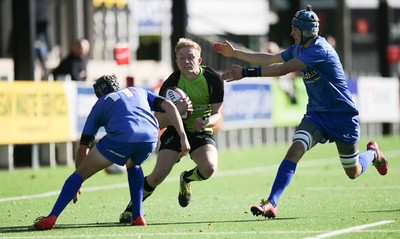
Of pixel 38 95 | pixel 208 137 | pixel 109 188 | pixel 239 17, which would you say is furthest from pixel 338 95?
pixel 239 17

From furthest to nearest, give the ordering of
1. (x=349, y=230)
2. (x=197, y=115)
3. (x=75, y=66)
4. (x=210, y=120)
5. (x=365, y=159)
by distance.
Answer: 1. (x=75, y=66)
2. (x=365, y=159)
3. (x=197, y=115)
4. (x=210, y=120)
5. (x=349, y=230)

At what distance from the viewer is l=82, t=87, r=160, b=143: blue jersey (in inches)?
471

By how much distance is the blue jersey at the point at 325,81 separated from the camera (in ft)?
42.8

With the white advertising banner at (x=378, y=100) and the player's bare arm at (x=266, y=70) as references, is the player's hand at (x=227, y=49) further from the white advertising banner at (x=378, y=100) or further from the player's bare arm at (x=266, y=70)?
the white advertising banner at (x=378, y=100)

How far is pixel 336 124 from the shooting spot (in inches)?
522

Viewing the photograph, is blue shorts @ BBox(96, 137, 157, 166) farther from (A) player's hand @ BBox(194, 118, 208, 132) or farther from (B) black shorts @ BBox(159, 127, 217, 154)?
(B) black shorts @ BBox(159, 127, 217, 154)

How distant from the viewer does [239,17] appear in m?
45.8

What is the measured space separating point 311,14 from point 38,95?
9226 mm

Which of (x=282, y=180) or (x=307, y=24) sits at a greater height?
(x=307, y=24)

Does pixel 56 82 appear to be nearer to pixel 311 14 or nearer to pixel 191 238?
pixel 311 14

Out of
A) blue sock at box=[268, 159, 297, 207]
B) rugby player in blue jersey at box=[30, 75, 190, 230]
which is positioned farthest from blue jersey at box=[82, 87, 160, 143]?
blue sock at box=[268, 159, 297, 207]

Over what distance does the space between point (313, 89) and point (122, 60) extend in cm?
983

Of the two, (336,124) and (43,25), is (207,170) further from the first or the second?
(43,25)

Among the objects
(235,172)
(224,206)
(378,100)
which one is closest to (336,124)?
(224,206)
